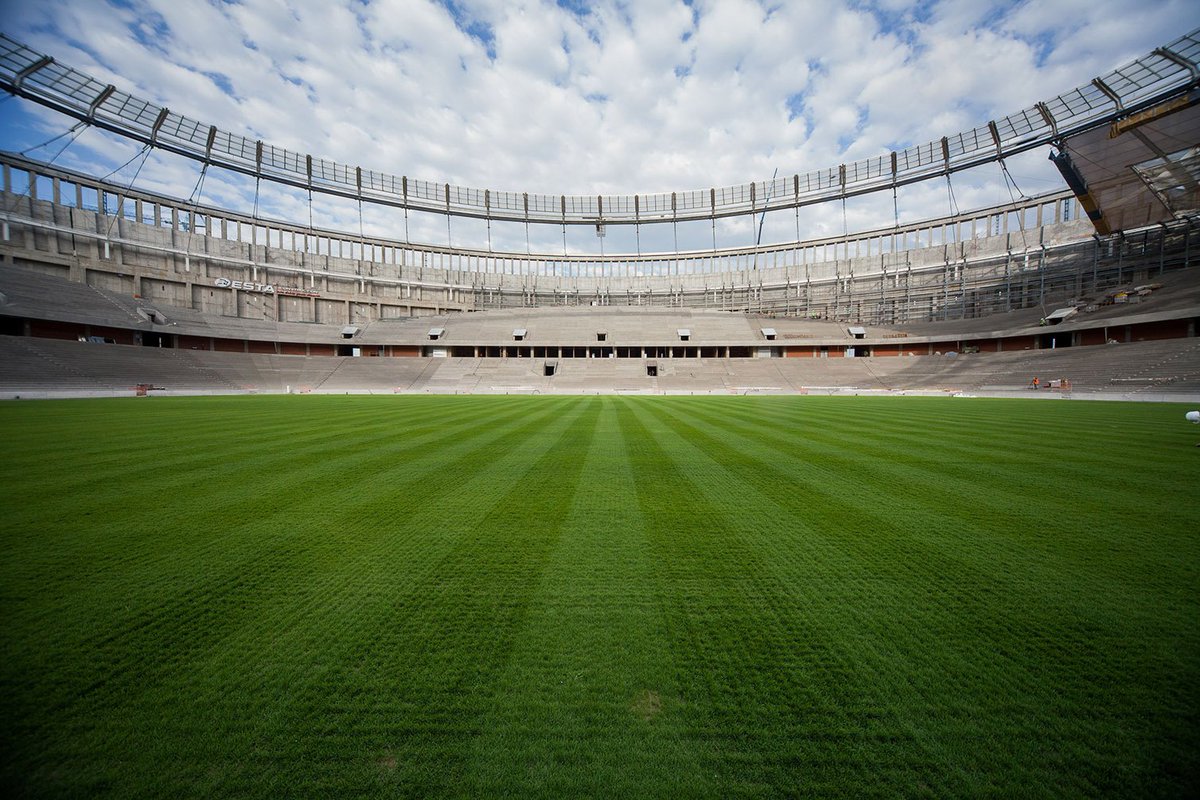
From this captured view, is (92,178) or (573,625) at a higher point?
(92,178)

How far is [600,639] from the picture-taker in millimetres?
2400

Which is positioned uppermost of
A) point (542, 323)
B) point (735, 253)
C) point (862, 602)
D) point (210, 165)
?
point (210, 165)

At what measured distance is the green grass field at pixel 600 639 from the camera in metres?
1.59

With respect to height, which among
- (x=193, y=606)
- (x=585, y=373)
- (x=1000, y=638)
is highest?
(x=585, y=373)

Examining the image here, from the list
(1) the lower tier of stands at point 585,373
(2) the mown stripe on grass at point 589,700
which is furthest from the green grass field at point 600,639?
(1) the lower tier of stands at point 585,373

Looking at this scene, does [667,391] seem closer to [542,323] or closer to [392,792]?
[542,323]

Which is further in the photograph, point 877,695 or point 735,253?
point 735,253

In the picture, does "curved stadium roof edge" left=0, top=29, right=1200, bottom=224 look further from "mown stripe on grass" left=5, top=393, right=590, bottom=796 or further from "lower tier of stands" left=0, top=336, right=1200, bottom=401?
"mown stripe on grass" left=5, top=393, right=590, bottom=796

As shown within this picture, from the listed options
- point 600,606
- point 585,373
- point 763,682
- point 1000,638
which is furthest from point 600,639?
point 585,373

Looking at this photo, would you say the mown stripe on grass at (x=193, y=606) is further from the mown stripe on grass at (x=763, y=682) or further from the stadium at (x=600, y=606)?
the mown stripe on grass at (x=763, y=682)

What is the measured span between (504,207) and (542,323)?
75.0 feet

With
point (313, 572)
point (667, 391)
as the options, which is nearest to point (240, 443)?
point (313, 572)

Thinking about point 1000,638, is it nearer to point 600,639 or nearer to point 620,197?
point 600,639

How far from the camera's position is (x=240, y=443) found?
28.5 feet
